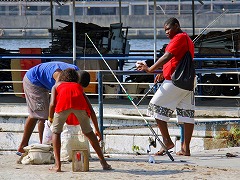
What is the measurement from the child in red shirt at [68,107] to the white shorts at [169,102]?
3.68 feet

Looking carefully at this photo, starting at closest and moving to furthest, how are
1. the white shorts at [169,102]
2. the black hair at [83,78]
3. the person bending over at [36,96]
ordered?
the black hair at [83,78] → the white shorts at [169,102] → the person bending over at [36,96]

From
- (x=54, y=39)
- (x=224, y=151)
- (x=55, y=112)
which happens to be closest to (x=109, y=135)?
(x=224, y=151)

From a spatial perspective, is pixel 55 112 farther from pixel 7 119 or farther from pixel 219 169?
pixel 7 119

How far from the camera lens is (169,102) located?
10.8 m

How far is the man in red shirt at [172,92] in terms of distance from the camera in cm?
1065

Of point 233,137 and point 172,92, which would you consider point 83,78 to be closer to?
point 172,92

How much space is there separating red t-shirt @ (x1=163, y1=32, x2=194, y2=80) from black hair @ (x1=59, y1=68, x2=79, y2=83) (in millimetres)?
1271

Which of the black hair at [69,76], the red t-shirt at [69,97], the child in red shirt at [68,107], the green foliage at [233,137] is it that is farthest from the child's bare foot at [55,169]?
the green foliage at [233,137]

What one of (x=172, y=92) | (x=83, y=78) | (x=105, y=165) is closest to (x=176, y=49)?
(x=172, y=92)

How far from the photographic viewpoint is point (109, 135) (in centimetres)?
1351

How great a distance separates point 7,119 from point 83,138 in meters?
3.78

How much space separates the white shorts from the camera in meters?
10.8

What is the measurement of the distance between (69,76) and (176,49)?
1409 millimetres

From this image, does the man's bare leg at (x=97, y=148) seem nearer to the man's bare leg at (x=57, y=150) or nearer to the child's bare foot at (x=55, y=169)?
the man's bare leg at (x=57, y=150)
